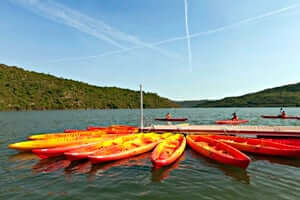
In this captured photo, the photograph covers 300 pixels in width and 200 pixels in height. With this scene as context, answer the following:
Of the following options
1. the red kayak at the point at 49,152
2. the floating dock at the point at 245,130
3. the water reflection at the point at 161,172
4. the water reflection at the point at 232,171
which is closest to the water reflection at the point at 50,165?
the red kayak at the point at 49,152

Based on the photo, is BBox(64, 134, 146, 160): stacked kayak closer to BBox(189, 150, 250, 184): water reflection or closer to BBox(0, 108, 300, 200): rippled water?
BBox(0, 108, 300, 200): rippled water

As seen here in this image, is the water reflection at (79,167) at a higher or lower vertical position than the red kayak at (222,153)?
lower

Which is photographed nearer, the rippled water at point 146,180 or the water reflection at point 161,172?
the rippled water at point 146,180

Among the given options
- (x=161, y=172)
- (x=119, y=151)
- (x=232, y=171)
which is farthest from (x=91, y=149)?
(x=232, y=171)

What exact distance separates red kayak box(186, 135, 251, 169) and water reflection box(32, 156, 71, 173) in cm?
853

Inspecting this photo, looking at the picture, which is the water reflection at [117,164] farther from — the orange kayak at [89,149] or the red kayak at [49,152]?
the red kayak at [49,152]

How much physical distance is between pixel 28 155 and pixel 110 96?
163189 millimetres

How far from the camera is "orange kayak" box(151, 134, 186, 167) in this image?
8439 millimetres

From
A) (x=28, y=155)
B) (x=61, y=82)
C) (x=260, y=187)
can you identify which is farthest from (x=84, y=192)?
(x=61, y=82)

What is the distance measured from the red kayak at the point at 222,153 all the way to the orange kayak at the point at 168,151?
119 centimetres

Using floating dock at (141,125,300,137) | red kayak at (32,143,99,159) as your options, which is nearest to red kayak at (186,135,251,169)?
floating dock at (141,125,300,137)

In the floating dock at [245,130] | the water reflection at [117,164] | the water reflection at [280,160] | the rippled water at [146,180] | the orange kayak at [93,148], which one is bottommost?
the rippled water at [146,180]

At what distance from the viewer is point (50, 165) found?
32.5 feet

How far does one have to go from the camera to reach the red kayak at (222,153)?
815cm
